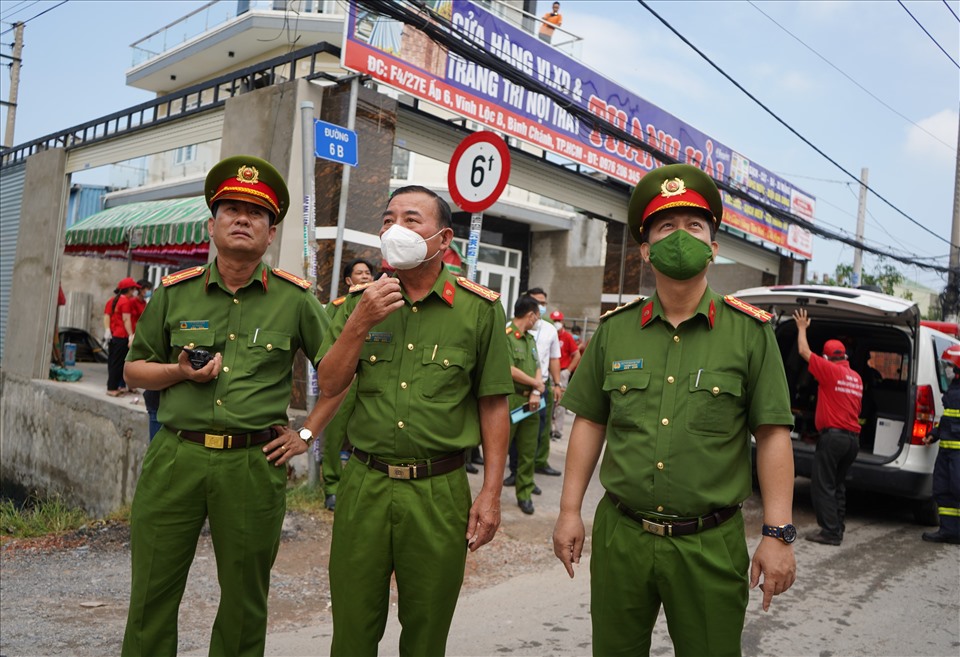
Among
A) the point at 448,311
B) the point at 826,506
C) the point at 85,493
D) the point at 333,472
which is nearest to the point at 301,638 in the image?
the point at 333,472

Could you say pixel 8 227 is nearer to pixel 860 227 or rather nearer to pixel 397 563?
pixel 397 563

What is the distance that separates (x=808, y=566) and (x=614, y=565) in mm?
4325

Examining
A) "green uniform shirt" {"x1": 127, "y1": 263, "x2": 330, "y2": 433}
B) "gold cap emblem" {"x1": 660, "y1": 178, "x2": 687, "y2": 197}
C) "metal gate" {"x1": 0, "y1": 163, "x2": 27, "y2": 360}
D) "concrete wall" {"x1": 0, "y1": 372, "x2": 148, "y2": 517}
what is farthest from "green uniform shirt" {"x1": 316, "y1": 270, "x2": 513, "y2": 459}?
"metal gate" {"x1": 0, "y1": 163, "x2": 27, "y2": 360}

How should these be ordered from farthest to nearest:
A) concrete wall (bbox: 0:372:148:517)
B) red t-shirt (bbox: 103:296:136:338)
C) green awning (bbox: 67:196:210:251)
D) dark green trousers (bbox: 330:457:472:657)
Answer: red t-shirt (bbox: 103:296:136:338), green awning (bbox: 67:196:210:251), concrete wall (bbox: 0:372:148:517), dark green trousers (bbox: 330:457:472:657)

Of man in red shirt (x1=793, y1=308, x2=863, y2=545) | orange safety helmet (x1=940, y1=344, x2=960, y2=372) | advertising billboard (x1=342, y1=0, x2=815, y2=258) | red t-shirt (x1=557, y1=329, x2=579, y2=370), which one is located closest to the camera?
man in red shirt (x1=793, y1=308, x2=863, y2=545)

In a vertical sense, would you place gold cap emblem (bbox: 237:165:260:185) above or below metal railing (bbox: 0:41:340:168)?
below

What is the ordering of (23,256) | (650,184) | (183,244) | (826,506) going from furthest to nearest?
(23,256) < (183,244) < (826,506) < (650,184)

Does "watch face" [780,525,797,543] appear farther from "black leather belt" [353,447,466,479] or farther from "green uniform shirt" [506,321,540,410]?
"green uniform shirt" [506,321,540,410]

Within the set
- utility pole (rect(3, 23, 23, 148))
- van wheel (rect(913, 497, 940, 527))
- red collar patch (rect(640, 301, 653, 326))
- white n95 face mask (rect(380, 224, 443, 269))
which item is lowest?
van wheel (rect(913, 497, 940, 527))

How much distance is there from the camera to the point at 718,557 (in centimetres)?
238

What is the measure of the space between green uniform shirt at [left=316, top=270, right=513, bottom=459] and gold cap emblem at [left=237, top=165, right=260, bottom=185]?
80 centimetres

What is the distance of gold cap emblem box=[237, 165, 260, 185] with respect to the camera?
3.17 meters

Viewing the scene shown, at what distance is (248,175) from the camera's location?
10.4ft

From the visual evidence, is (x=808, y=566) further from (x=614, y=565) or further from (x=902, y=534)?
(x=614, y=565)
